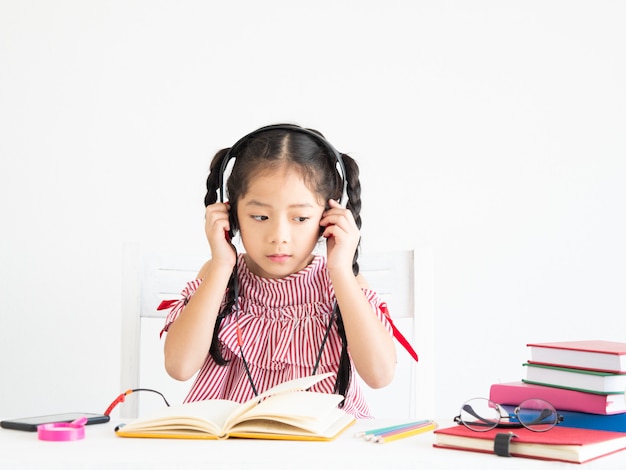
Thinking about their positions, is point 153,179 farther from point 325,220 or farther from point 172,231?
point 325,220

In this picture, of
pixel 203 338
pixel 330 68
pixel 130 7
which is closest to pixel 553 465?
pixel 203 338

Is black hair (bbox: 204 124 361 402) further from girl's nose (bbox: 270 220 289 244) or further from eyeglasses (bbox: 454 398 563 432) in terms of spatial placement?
eyeglasses (bbox: 454 398 563 432)

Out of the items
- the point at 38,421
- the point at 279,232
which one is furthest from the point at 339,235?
the point at 38,421

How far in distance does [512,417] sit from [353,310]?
42 centimetres

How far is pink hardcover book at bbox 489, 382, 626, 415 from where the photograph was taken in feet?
2.92

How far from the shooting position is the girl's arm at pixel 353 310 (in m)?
1.23

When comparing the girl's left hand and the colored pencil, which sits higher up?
the girl's left hand

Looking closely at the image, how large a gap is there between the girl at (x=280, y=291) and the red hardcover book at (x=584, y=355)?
32 centimetres

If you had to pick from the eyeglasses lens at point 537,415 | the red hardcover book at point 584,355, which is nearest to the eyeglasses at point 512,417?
the eyeglasses lens at point 537,415

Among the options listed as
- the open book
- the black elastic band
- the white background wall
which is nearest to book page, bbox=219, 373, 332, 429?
the open book

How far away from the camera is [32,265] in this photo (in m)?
1.93

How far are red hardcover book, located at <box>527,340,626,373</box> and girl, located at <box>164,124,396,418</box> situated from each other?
0.32 metres

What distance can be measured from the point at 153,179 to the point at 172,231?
0.45 feet

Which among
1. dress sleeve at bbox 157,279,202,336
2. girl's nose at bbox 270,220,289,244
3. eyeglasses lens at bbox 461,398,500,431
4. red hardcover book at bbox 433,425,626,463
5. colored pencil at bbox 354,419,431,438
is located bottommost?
colored pencil at bbox 354,419,431,438
